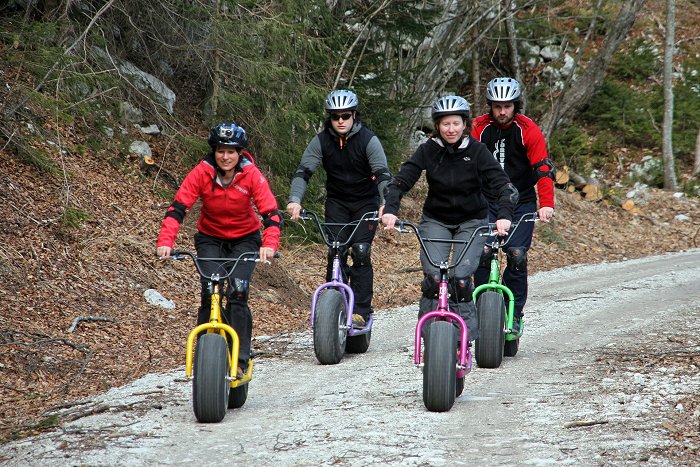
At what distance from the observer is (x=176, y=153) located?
14336 mm

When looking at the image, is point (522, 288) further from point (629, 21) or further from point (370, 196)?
point (629, 21)

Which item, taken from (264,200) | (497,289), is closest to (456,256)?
(497,289)

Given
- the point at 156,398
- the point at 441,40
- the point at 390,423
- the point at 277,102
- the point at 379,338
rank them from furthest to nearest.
Answer: the point at 441,40 < the point at 277,102 < the point at 379,338 < the point at 156,398 < the point at 390,423

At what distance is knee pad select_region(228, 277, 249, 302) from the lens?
20.9 ft

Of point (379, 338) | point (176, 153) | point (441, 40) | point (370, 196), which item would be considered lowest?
point (379, 338)

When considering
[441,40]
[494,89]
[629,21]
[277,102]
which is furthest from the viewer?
[629,21]

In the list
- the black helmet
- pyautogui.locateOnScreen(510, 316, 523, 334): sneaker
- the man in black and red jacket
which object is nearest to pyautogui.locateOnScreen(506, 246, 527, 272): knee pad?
the man in black and red jacket

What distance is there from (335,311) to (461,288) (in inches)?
62.0

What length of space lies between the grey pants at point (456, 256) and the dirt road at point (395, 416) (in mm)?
612

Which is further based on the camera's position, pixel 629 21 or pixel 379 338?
pixel 629 21

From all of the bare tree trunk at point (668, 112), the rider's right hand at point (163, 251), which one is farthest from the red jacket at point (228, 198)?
the bare tree trunk at point (668, 112)

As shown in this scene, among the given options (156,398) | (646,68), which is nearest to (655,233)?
(646,68)

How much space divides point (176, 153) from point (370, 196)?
6422mm

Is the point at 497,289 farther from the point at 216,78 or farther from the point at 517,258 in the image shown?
the point at 216,78
